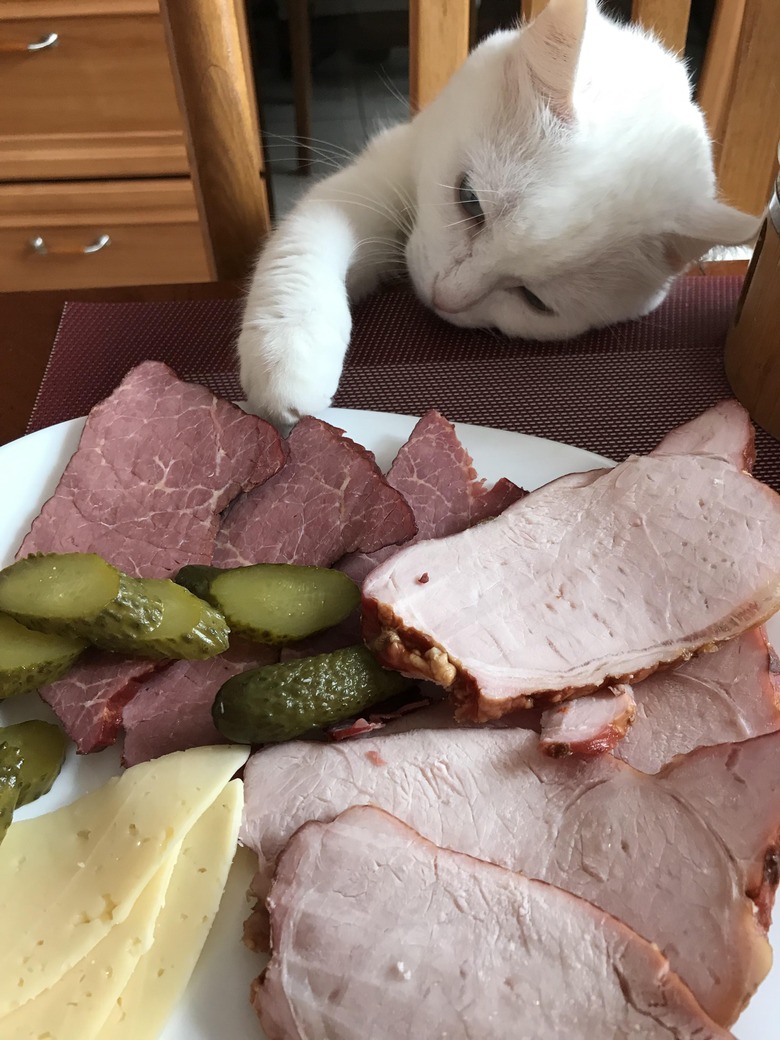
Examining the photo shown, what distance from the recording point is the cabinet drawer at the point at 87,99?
73.6 inches

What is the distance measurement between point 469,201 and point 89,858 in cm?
92

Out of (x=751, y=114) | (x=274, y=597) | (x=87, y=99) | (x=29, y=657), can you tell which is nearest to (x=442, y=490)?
(x=274, y=597)

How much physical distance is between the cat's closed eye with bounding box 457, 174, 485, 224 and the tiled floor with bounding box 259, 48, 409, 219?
4.73ft

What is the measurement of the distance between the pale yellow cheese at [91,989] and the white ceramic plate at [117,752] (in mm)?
58

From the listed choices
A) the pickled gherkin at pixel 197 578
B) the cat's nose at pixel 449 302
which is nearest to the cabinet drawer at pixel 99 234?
the cat's nose at pixel 449 302

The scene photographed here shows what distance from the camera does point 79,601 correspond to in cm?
71

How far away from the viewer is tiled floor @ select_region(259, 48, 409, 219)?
246 centimetres

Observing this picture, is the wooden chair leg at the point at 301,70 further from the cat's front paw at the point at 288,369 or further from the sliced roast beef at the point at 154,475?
the sliced roast beef at the point at 154,475

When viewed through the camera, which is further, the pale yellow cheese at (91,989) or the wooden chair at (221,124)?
the wooden chair at (221,124)

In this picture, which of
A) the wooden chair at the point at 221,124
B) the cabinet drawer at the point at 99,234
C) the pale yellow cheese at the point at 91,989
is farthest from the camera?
the cabinet drawer at the point at 99,234

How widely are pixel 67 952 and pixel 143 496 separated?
46cm

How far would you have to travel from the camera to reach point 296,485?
93 cm

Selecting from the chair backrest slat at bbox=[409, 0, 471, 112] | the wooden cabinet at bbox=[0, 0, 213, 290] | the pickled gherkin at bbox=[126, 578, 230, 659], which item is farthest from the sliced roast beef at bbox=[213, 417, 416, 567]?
the wooden cabinet at bbox=[0, 0, 213, 290]

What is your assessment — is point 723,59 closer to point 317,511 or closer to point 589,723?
point 317,511
